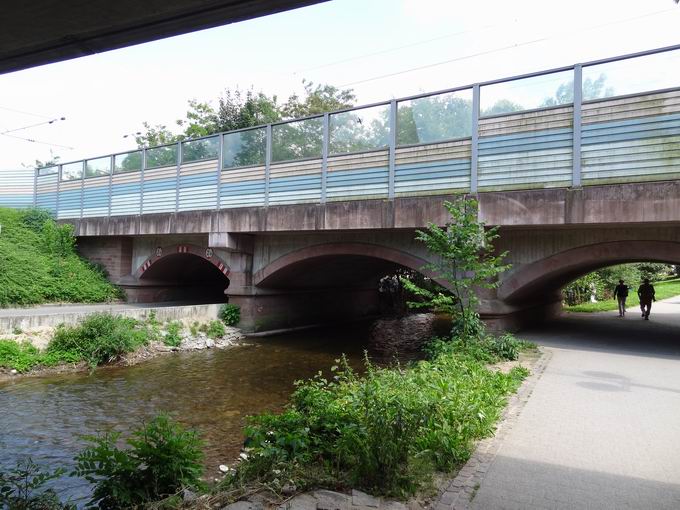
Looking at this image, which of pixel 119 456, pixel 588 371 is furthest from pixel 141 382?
pixel 588 371

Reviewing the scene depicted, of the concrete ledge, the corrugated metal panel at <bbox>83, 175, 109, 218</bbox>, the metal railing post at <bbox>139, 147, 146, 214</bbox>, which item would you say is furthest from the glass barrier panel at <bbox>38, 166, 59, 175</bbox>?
the concrete ledge

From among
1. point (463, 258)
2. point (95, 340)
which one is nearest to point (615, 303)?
point (463, 258)

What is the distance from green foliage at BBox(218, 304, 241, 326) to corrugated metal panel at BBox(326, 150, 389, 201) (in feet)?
17.7

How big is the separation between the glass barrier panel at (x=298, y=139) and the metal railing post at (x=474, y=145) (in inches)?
159

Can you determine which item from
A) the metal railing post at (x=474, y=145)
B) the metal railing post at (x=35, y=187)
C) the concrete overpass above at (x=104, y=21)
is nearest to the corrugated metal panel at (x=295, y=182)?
the metal railing post at (x=474, y=145)

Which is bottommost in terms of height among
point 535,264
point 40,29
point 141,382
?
point 141,382

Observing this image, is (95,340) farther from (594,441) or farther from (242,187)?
(594,441)

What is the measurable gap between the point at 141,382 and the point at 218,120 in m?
20.5

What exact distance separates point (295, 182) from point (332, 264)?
4037mm

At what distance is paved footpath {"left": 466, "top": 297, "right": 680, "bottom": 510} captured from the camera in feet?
10.3

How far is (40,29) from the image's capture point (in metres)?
3.71

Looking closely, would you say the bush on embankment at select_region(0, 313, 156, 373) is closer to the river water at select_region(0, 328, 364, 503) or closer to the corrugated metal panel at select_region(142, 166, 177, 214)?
the river water at select_region(0, 328, 364, 503)

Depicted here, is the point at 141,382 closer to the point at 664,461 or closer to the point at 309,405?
the point at 309,405

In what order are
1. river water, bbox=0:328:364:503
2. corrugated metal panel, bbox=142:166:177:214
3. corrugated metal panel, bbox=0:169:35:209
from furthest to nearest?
corrugated metal panel, bbox=0:169:35:209, corrugated metal panel, bbox=142:166:177:214, river water, bbox=0:328:364:503
